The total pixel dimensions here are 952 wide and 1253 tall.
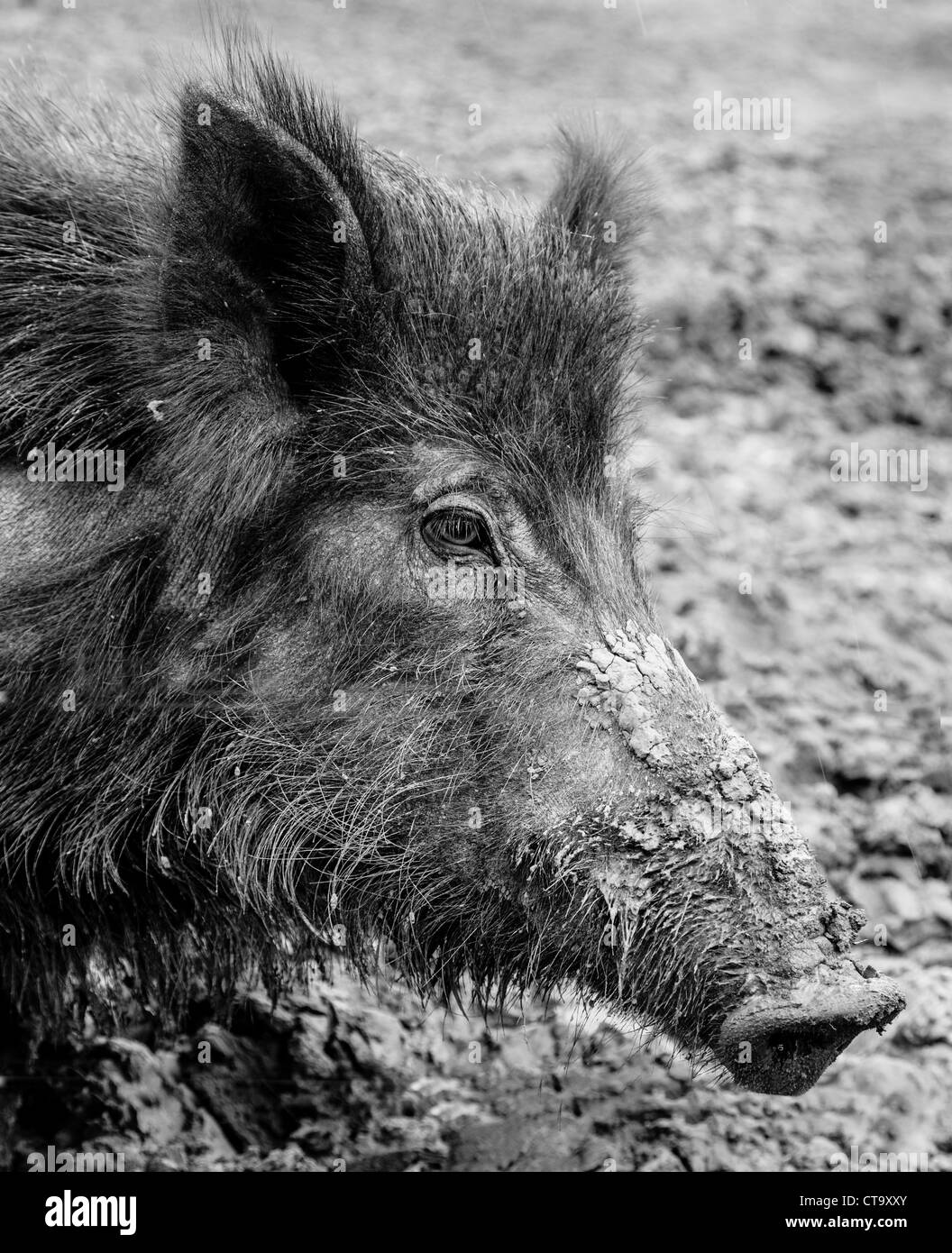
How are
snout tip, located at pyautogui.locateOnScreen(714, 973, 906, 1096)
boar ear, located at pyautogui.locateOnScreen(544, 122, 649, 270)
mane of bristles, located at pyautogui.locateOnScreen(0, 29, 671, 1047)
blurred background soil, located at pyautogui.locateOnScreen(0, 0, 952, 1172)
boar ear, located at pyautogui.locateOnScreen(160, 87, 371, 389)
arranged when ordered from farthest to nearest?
boar ear, located at pyautogui.locateOnScreen(544, 122, 649, 270)
blurred background soil, located at pyautogui.locateOnScreen(0, 0, 952, 1172)
mane of bristles, located at pyautogui.locateOnScreen(0, 29, 671, 1047)
boar ear, located at pyautogui.locateOnScreen(160, 87, 371, 389)
snout tip, located at pyautogui.locateOnScreen(714, 973, 906, 1096)

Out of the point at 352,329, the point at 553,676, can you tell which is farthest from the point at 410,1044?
the point at 352,329

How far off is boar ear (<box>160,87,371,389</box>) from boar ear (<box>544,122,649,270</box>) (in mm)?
1053

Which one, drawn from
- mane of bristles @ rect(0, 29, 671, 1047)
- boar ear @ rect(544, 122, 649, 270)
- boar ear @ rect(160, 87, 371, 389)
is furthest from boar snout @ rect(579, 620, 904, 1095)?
boar ear @ rect(544, 122, 649, 270)

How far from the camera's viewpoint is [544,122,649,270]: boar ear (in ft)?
16.6

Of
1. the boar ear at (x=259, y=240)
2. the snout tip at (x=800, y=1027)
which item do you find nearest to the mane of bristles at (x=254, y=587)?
the boar ear at (x=259, y=240)

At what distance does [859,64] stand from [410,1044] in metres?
14.9

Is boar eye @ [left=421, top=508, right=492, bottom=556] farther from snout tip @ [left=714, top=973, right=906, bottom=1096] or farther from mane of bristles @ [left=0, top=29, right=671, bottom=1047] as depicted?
snout tip @ [left=714, top=973, right=906, bottom=1096]

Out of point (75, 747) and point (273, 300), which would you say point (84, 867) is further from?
point (273, 300)

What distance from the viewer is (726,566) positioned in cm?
780

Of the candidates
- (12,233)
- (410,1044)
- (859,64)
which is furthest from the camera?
(859,64)

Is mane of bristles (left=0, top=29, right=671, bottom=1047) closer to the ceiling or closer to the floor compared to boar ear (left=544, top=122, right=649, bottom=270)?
closer to the floor

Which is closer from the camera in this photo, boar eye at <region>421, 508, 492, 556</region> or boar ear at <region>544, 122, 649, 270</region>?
boar eye at <region>421, 508, 492, 556</region>

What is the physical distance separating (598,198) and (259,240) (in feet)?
4.88
